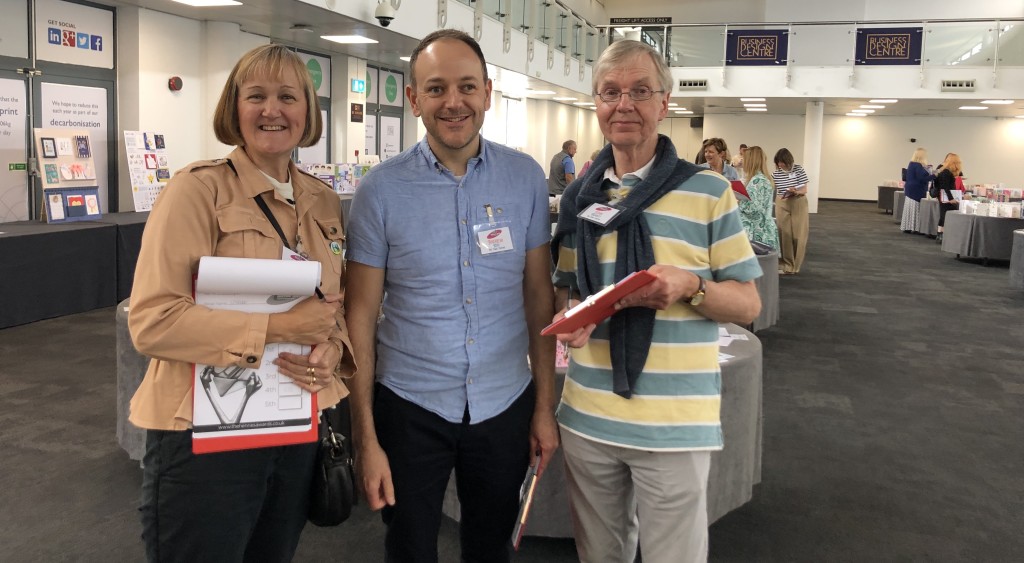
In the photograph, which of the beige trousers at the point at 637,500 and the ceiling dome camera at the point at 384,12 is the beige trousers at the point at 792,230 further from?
the beige trousers at the point at 637,500

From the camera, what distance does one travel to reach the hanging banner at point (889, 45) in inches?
776

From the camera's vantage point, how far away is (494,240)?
1846mm

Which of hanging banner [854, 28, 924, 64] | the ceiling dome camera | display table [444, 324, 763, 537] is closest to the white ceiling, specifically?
the ceiling dome camera

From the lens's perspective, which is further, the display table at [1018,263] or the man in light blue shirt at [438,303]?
the display table at [1018,263]

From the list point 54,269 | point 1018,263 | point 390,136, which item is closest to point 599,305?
point 54,269

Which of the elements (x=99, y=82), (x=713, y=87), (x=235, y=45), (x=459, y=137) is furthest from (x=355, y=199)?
(x=713, y=87)

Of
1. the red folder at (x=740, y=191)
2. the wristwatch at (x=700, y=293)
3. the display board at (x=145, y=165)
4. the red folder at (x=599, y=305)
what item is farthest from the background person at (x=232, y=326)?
the display board at (x=145, y=165)

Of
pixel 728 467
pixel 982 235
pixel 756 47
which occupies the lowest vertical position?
pixel 728 467

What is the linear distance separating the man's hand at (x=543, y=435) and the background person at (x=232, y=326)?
1.64 ft

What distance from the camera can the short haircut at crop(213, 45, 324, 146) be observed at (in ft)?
5.31

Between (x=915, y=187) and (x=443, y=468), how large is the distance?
56.2ft

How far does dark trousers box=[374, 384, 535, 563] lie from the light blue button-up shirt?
1.5 inches

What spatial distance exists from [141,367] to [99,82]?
21.6 feet

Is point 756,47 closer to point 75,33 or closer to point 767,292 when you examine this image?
point 767,292
